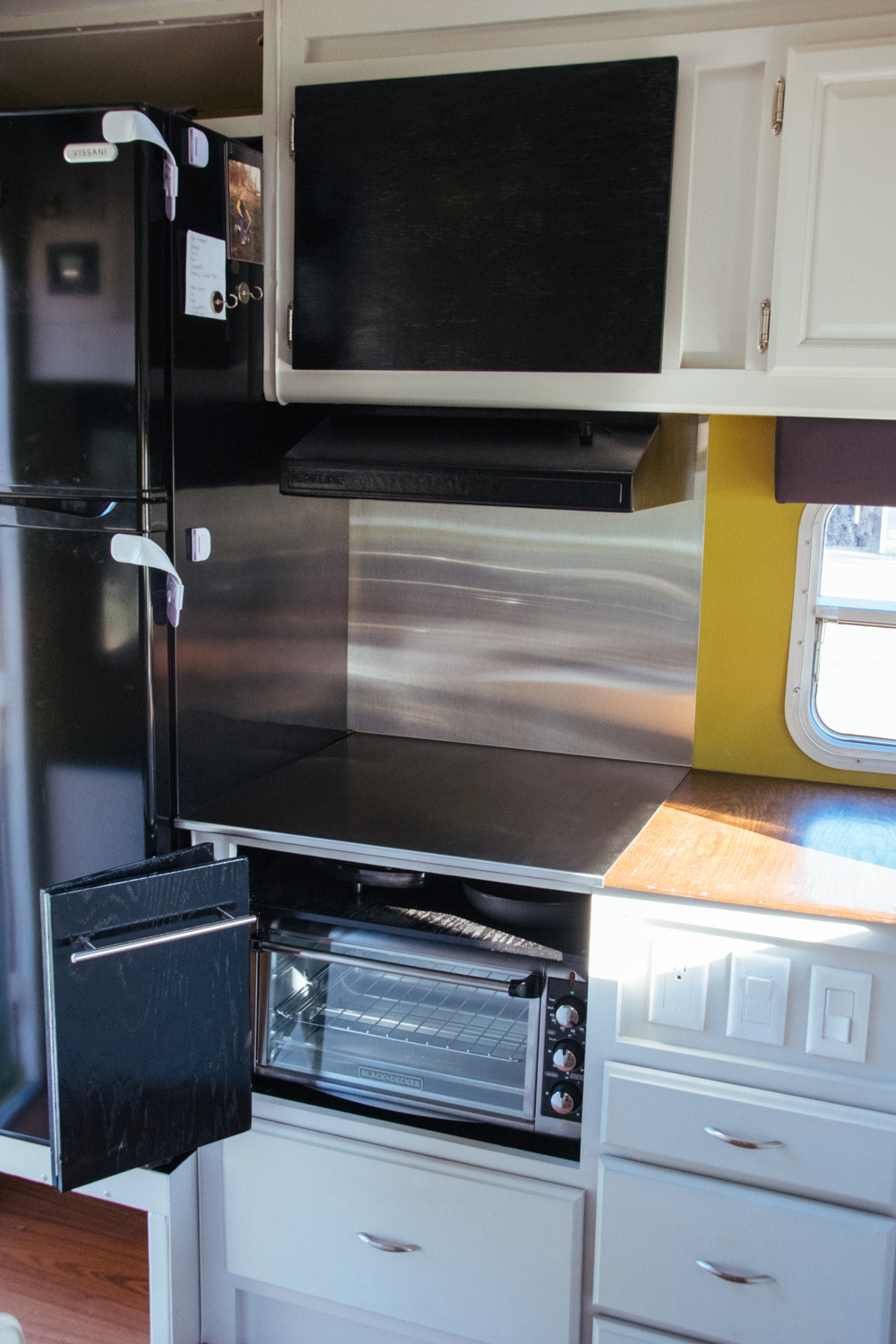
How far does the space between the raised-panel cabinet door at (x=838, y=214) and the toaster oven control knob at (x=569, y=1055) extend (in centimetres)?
108

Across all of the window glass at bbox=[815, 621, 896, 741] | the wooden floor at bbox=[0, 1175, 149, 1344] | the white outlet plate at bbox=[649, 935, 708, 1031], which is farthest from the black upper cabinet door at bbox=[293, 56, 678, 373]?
the wooden floor at bbox=[0, 1175, 149, 1344]

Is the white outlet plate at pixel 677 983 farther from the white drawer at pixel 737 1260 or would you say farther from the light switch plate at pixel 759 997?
the white drawer at pixel 737 1260

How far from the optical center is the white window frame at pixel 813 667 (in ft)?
Answer: 7.06

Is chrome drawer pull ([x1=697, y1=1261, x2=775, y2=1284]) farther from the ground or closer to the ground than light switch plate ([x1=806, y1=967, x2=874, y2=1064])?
closer to the ground

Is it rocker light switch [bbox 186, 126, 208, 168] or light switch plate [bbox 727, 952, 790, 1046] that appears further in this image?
rocker light switch [bbox 186, 126, 208, 168]

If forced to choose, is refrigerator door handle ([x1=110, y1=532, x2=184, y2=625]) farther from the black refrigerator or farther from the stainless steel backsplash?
the stainless steel backsplash

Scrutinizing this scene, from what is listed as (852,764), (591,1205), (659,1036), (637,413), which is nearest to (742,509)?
(637,413)

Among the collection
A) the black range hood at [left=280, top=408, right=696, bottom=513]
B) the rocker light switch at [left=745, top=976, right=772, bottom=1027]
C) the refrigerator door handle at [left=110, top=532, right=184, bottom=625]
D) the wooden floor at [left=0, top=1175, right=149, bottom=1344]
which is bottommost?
the wooden floor at [left=0, top=1175, right=149, bottom=1344]

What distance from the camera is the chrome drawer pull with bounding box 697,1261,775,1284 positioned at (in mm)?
1620

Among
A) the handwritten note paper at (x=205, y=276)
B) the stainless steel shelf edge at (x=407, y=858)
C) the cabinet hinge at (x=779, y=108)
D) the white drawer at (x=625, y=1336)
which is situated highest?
the cabinet hinge at (x=779, y=108)

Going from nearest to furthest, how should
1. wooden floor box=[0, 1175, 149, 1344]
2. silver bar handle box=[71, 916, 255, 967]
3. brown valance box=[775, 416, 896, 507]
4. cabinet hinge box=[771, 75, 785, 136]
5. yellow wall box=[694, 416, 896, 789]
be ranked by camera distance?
1. silver bar handle box=[71, 916, 255, 967]
2. cabinet hinge box=[771, 75, 785, 136]
3. brown valance box=[775, 416, 896, 507]
4. wooden floor box=[0, 1175, 149, 1344]
5. yellow wall box=[694, 416, 896, 789]

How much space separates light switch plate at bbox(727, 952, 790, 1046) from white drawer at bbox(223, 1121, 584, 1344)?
0.39m

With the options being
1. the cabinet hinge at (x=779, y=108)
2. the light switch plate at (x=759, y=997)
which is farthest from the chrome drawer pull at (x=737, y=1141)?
the cabinet hinge at (x=779, y=108)

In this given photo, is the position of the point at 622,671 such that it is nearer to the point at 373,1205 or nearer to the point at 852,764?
the point at 852,764
